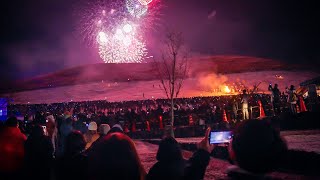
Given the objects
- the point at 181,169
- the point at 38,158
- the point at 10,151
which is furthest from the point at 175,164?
the point at 10,151

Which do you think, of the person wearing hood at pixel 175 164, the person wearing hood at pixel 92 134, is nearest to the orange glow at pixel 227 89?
the person wearing hood at pixel 92 134

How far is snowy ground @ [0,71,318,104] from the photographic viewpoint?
A: 2024 inches

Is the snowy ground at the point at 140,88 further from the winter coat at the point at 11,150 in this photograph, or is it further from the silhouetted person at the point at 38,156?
the silhouetted person at the point at 38,156

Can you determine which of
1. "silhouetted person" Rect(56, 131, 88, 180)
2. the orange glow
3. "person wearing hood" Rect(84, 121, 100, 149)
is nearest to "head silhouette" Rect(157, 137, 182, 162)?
"silhouetted person" Rect(56, 131, 88, 180)

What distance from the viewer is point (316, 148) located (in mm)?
10133

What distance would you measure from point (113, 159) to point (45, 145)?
327 centimetres

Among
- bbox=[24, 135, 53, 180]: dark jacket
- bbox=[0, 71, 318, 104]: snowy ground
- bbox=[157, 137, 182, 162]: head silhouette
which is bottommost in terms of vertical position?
bbox=[24, 135, 53, 180]: dark jacket

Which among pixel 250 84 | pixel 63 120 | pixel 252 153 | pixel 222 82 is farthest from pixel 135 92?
pixel 252 153

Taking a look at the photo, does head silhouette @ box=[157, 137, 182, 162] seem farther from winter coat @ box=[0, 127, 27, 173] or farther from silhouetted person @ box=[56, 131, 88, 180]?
winter coat @ box=[0, 127, 27, 173]

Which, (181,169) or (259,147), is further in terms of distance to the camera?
(181,169)

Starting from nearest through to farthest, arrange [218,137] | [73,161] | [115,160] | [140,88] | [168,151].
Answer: [115,160]
[168,151]
[73,161]
[218,137]
[140,88]

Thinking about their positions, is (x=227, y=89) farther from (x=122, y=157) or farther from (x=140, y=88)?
(x=122, y=157)

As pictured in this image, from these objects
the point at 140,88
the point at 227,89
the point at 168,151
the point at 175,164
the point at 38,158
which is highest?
the point at 140,88

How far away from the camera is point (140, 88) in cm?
5688
